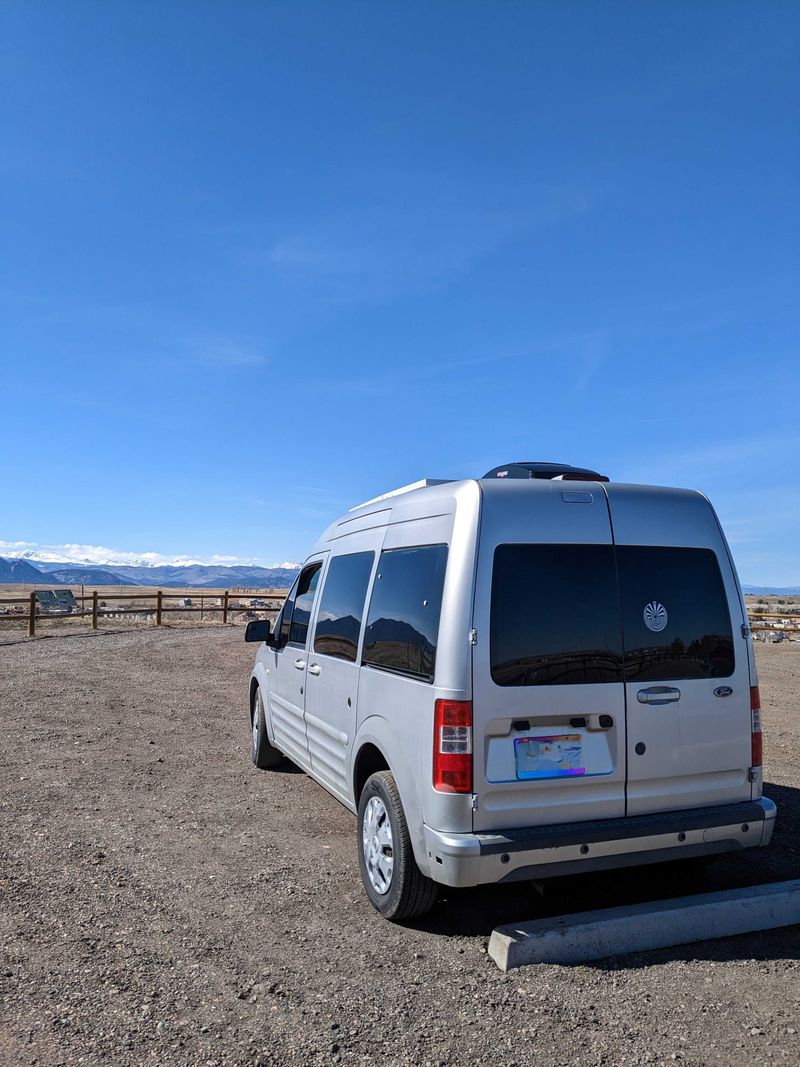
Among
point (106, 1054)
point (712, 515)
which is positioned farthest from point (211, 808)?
point (712, 515)

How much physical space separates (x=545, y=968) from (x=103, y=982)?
6.24 ft

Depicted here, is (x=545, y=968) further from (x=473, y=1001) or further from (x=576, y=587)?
(x=576, y=587)

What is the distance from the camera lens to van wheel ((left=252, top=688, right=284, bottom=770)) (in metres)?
7.27

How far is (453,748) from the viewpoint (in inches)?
142

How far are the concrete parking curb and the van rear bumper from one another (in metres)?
0.22

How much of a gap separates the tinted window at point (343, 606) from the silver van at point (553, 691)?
18.6 inches

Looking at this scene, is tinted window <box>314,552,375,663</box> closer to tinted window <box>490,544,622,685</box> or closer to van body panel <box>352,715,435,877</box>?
van body panel <box>352,715,435,877</box>

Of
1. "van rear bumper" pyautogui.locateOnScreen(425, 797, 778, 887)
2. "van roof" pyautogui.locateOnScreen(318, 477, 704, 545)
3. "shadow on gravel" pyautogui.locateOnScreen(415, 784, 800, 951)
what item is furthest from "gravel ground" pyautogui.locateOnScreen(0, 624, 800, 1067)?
"van roof" pyautogui.locateOnScreen(318, 477, 704, 545)

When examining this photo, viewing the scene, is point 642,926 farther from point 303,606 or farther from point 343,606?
point 303,606

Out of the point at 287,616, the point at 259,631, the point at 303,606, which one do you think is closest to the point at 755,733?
the point at 303,606

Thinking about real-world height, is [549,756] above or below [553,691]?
below

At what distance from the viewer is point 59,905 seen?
4.20 meters

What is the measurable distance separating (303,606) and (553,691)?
9.78 ft

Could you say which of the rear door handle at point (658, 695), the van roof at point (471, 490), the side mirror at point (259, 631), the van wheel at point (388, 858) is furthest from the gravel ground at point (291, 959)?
the van roof at point (471, 490)
